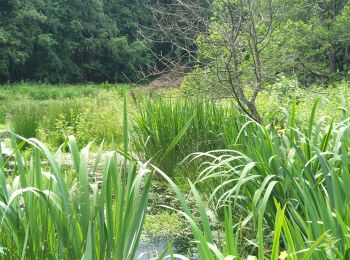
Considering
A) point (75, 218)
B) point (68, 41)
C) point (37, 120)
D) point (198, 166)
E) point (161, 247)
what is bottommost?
point (161, 247)

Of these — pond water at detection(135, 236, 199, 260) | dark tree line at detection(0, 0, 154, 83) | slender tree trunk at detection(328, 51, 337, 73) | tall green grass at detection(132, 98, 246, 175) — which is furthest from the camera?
dark tree line at detection(0, 0, 154, 83)

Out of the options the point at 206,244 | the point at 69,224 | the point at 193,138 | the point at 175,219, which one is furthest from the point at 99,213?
the point at 193,138

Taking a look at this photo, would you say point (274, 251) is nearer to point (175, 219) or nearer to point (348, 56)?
point (175, 219)

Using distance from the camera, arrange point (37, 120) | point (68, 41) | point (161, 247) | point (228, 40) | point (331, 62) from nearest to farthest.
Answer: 1. point (161, 247)
2. point (228, 40)
3. point (37, 120)
4. point (331, 62)
5. point (68, 41)

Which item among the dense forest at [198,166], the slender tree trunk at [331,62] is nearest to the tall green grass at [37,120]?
the dense forest at [198,166]

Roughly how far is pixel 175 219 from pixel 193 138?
1.33 metres

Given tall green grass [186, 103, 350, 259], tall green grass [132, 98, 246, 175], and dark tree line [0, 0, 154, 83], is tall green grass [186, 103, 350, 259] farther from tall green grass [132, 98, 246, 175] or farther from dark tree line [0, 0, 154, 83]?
dark tree line [0, 0, 154, 83]

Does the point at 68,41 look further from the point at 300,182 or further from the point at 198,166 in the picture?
the point at 300,182

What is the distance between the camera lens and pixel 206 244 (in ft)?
5.07

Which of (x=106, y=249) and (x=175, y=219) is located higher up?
(x=106, y=249)

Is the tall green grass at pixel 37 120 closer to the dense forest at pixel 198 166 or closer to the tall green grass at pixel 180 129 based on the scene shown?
the dense forest at pixel 198 166

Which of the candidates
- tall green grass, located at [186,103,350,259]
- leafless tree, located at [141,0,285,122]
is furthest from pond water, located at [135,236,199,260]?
leafless tree, located at [141,0,285,122]

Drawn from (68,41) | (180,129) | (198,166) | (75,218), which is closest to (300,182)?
(75,218)

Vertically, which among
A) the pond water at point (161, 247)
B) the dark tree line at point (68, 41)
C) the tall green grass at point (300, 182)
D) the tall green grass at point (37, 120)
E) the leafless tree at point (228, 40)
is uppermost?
the dark tree line at point (68, 41)
